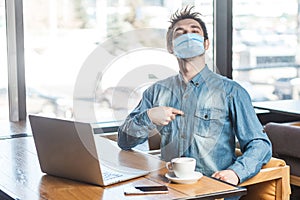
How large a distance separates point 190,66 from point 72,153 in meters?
→ 0.74

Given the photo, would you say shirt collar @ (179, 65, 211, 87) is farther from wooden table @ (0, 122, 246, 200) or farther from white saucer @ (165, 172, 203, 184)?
white saucer @ (165, 172, 203, 184)

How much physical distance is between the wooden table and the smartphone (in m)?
0.02

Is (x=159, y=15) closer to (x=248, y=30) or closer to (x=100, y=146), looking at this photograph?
(x=248, y=30)

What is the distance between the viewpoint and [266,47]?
4.49 meters

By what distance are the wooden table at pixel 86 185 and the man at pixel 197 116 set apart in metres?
0.17

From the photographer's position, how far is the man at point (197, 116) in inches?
94.3

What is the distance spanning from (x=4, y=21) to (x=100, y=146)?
1504 mm

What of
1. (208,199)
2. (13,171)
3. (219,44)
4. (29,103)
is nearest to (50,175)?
(13,171)

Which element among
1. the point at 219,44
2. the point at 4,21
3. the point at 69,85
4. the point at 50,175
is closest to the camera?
the point at 50,175

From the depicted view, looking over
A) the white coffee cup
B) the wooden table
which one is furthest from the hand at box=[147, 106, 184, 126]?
the white coffee cup

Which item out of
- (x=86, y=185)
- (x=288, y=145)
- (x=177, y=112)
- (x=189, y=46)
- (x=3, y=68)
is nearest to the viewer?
(x=86, y=185)

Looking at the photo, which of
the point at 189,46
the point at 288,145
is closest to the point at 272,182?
the point at 189,46

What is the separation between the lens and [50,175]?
6.92ft

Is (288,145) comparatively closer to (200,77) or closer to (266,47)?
(200,77)
